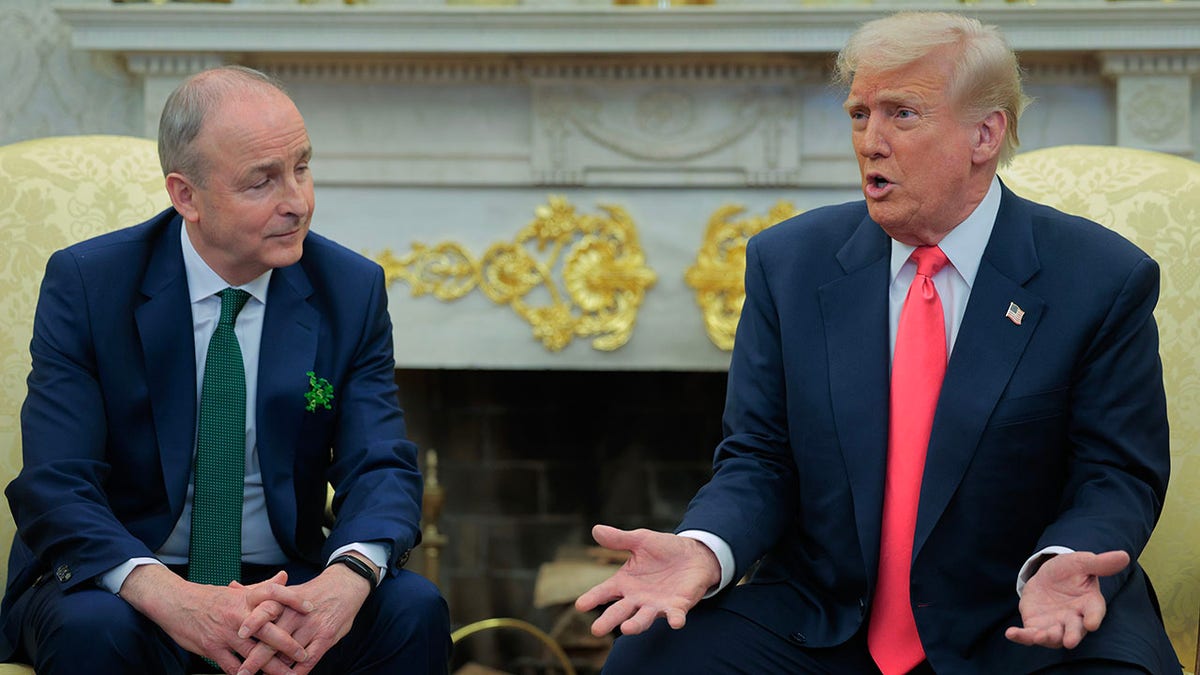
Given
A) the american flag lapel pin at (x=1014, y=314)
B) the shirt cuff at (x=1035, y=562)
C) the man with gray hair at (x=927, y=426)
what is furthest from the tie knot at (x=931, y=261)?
the shirt cuff at (x=1035, y=562)

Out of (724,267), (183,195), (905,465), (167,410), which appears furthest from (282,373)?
(724,267)

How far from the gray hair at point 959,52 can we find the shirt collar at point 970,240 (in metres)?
0.12

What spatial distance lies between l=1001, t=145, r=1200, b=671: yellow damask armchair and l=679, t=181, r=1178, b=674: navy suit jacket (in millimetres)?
334

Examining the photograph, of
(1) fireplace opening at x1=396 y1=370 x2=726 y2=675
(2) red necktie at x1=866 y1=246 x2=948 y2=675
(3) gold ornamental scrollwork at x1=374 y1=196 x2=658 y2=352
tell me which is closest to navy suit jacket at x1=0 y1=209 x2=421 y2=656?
(2) red necktie at x1=866 y1=246 x2=948 y2=675

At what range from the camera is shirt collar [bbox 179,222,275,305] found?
6.22ft

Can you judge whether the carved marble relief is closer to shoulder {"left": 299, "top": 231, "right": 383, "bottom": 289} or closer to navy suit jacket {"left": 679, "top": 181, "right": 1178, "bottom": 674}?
shoulder {"left": 299, "top": 231, "right": 383, "bottom": 289}

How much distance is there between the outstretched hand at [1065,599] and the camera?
1.44 m

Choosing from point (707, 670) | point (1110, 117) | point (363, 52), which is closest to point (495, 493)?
point (363, 52)

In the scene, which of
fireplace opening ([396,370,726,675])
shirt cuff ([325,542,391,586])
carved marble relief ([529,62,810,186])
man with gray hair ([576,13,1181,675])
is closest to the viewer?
man with gray hair ([576,13,1181,675])

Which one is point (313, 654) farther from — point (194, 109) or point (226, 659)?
point (194, 109)

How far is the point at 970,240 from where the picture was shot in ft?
5.74

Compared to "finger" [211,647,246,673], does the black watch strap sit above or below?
above

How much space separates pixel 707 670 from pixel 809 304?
1.57 ft

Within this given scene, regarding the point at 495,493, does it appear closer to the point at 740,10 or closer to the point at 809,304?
the point at 740,10
